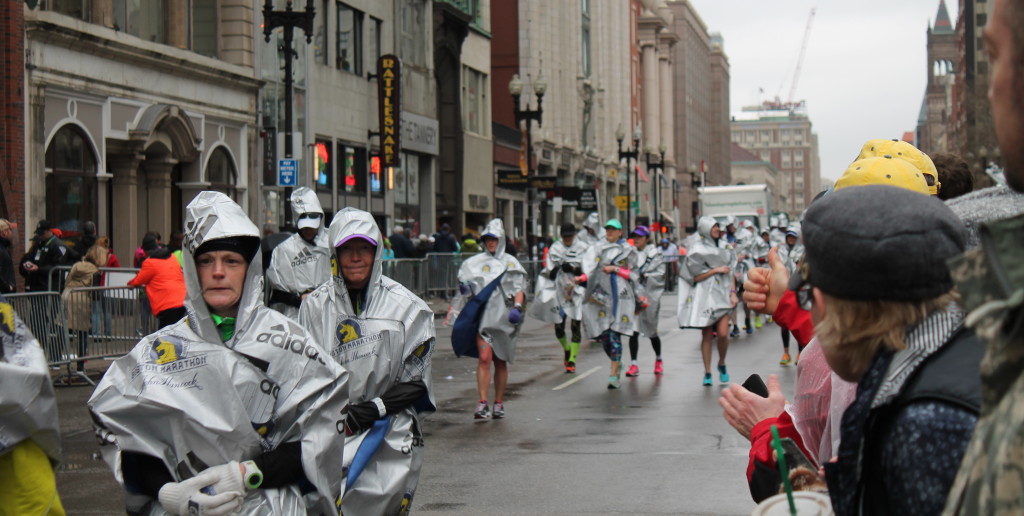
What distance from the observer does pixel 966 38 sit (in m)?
114

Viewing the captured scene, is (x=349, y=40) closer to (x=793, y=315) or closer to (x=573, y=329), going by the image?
(x=573, y=329)

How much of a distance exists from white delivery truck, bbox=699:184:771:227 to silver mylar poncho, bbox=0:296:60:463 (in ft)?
170

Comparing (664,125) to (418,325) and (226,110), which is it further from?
(418,325)

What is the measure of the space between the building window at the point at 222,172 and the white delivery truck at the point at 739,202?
28.4 meters

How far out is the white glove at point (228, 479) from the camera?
164 inches

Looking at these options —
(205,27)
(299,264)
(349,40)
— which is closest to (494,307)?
(299,264)

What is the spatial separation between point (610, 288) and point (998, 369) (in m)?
16.1

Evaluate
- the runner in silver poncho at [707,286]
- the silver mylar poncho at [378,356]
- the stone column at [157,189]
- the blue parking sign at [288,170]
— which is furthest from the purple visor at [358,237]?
the stone column at [157,189]

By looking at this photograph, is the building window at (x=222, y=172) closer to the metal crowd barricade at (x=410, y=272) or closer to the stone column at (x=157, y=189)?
the stone column at (x=157, y=189)

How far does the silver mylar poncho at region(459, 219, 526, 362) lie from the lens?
1386 centimetres

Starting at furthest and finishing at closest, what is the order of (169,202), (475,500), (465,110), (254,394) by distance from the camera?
1. (465,110)
2. (169,202)
3. (475,500)
4. (254,394)

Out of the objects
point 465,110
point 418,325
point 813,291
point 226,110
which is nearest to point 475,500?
point 418,325

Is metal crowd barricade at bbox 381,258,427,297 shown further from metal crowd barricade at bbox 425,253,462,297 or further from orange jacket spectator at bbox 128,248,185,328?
orange jacket spectator at bbox 128,248,185,328

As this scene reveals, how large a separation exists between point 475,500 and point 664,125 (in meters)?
101
